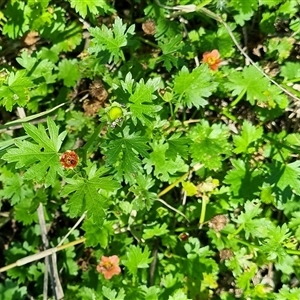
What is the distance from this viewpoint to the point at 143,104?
A: 2.54m

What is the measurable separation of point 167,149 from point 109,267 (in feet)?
2.71

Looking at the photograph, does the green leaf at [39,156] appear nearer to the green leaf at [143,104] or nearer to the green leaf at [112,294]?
the green leaf at [143,104]

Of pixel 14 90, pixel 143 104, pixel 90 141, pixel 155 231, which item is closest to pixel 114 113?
pixel 143 104

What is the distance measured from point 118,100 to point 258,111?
1103mm

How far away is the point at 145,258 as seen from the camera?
9.93ft

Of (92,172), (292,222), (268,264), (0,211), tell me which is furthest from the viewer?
(0,211)

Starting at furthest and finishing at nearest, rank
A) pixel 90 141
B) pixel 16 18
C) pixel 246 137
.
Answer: pixel 16 18
pixel 246 137
pixel 90 141

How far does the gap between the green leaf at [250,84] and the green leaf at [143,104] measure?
0.76 metres

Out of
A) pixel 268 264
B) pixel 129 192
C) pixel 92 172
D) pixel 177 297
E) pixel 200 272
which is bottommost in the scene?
pixel 268 264

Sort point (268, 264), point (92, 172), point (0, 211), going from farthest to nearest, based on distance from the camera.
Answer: point (0, 211) → point (268, 264) → point (92, 172)

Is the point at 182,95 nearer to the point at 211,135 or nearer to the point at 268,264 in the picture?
the point at 211,135

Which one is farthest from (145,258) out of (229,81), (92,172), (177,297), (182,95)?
(229,81)

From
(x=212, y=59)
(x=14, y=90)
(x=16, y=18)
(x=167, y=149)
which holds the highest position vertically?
(x=16, y=18)

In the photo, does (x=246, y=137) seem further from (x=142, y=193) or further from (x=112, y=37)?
(x=112, y=37)
